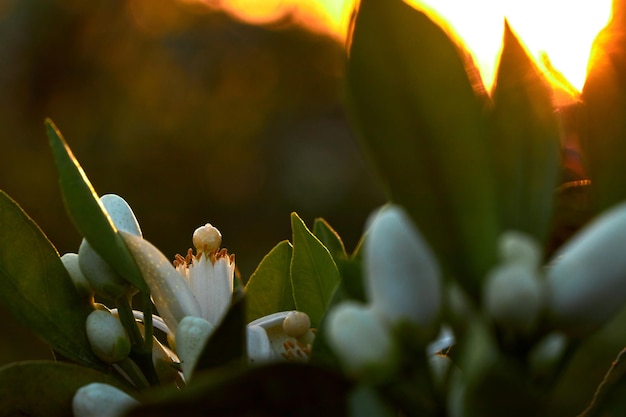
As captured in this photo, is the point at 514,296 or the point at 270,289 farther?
the point at 270,289

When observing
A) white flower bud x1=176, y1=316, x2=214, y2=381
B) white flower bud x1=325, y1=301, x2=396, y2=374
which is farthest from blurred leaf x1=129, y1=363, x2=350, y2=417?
white flower bud x1=176, y1=316, x2=214, y2=381

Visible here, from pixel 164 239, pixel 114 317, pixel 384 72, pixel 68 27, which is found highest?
pixel 384 72

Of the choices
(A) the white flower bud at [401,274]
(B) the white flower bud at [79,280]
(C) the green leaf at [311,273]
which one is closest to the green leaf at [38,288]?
(B) the white flower bud at [79,280]

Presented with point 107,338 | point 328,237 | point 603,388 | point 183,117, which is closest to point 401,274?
point 603,388

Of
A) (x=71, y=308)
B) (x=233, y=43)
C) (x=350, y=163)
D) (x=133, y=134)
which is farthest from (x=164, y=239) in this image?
(x=71, y=308)

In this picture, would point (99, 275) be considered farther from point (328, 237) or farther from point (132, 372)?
point (328, 237)

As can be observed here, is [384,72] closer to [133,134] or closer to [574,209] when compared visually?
[574,209]

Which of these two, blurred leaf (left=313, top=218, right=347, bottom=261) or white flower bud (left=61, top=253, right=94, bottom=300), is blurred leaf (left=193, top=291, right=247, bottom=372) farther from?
blurred leaf (left=313, top=218, right=347, bottom=261)

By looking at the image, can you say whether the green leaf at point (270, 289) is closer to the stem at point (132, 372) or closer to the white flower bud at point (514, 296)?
the stem at point (132, 372)
